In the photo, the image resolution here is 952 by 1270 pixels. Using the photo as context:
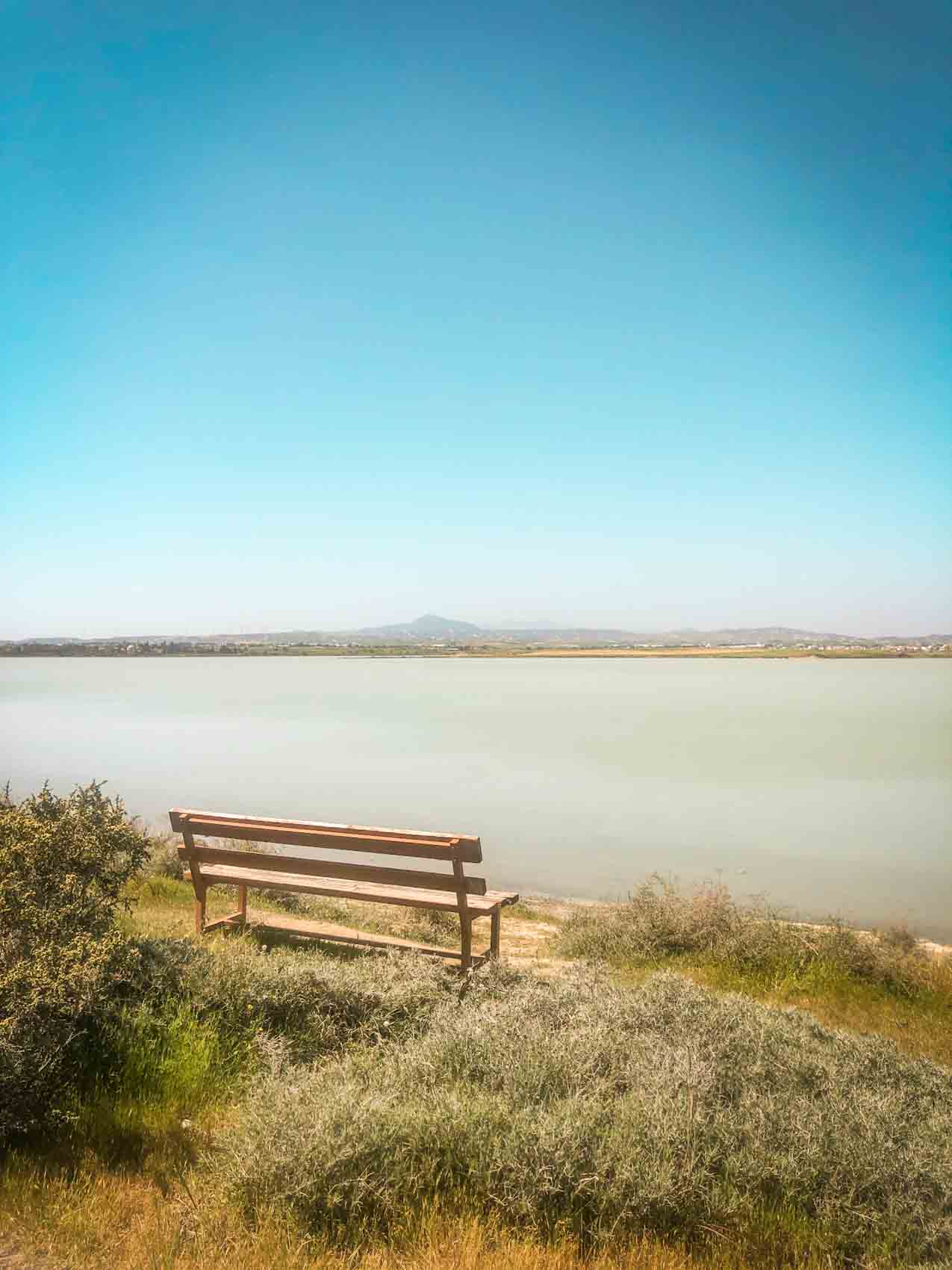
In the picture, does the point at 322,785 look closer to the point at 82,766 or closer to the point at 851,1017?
the point at 82,766

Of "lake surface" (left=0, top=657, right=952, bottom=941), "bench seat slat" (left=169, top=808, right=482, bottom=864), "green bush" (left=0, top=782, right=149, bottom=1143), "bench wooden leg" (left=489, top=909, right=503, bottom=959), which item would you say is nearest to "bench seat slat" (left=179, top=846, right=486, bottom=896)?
"bench seat slat" (left=169, top=808, right=482, bottom=864)

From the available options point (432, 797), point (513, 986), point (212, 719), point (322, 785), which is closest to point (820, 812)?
point (432, 797)

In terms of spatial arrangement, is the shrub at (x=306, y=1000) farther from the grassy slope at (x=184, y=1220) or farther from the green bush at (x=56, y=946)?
the green bush at (x=56, y=946)

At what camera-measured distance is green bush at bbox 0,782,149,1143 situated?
351 cm

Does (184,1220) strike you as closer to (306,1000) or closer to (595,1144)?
(595,1144)

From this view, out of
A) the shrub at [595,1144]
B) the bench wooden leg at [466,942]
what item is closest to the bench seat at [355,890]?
the bench wooden leg at [466,942]

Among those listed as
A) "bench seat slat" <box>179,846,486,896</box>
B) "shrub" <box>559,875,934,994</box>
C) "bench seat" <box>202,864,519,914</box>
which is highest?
"bench seat slat" <box>179,846,486,896</box>

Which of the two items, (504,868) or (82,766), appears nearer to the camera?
(504,868)

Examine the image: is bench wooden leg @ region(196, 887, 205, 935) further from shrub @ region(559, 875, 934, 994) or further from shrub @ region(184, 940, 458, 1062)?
shrub @ region(559, 875, 934, 994)

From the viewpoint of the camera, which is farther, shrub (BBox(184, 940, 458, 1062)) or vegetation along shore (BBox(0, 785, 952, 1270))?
shrub (BBox(184, 940, 458, 1062))

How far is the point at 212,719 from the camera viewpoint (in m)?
45.7

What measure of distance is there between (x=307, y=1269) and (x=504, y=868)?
12.4 meters

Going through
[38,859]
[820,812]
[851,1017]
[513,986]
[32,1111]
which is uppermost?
[38,859]

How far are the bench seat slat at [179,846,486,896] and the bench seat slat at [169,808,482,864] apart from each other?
161mm
